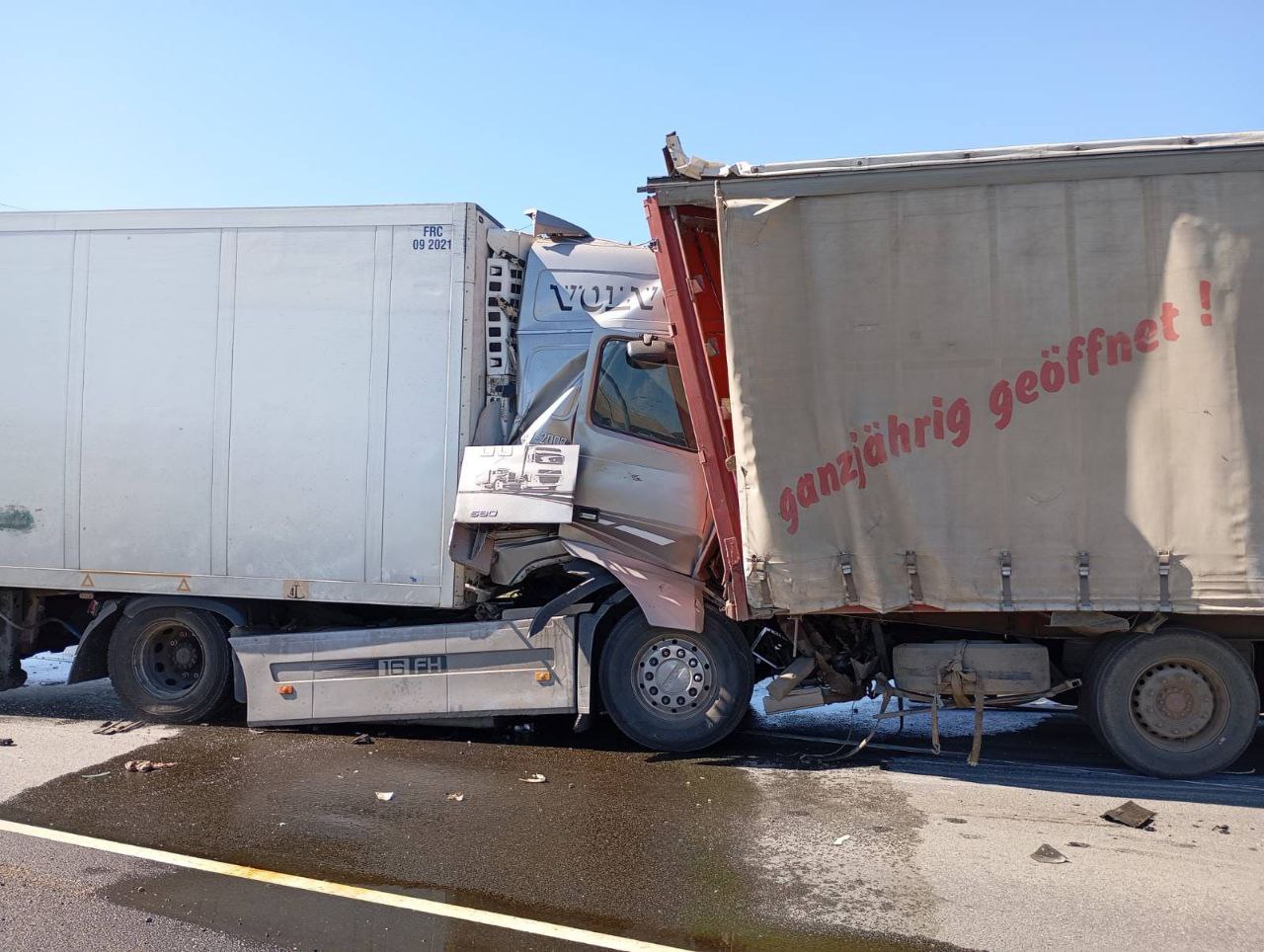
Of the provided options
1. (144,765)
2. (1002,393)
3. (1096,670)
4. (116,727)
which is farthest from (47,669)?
(1096,670)

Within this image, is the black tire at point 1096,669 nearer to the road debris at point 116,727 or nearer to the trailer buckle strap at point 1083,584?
the trailer buckle strap at point 1083,584

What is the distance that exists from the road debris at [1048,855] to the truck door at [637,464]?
2.73 metres

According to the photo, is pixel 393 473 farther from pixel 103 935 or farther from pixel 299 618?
pixel 103 935

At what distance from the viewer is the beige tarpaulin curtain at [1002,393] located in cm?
589

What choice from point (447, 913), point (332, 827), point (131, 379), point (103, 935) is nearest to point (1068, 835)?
point (447, 913)

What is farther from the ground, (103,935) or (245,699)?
(245,699)

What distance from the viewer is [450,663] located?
7.28 meters

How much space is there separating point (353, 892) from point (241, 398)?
13.4ft

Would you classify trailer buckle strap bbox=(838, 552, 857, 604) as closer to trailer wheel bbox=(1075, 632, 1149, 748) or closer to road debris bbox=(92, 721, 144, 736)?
trailer wheel bbox=(1075, 632, 1149, 748)

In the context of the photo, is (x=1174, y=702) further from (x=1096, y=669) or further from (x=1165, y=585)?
(x=1165, y=585)

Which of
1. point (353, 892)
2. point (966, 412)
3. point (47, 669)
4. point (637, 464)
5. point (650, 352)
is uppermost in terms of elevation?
point (650, 352)

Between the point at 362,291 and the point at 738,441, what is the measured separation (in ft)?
9.97

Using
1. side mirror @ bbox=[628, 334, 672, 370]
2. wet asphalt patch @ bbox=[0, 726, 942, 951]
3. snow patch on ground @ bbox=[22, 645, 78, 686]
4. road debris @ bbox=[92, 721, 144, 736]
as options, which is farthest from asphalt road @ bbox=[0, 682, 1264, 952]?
side mirror @ bbox=[628, 334, 672, 370]

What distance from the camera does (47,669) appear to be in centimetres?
1080
